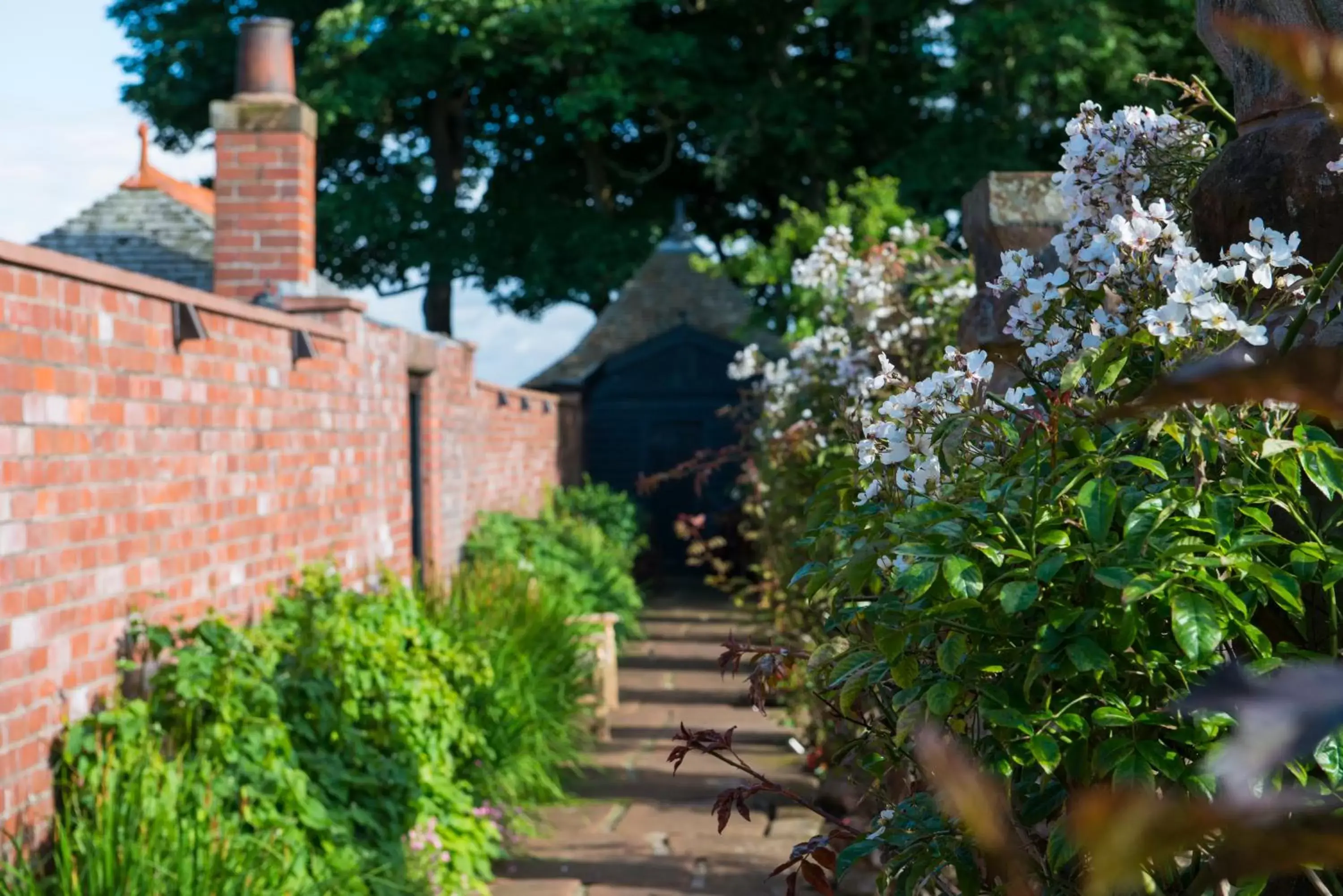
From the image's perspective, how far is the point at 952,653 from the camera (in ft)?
6.06

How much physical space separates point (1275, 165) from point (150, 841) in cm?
319

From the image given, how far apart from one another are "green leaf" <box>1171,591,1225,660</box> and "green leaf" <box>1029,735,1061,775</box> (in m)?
0.21

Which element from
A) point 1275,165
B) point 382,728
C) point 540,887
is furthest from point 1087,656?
point 540,887

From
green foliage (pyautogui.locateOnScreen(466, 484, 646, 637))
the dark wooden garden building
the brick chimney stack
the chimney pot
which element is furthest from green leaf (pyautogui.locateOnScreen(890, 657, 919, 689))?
the dark wooden garden building

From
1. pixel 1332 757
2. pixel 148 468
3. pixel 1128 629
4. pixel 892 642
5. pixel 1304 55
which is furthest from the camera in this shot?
pixel 148 468

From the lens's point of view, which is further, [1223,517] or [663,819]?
[663,819]

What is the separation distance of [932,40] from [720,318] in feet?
20.9

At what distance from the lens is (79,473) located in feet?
14.6

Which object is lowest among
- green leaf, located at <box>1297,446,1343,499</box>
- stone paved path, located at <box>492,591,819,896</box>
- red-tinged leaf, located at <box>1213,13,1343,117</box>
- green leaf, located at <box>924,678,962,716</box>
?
stone paved path, located at <box>492,591,819,896</box>

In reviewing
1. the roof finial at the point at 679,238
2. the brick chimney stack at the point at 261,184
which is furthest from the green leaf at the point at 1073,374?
the roof finial at the point at 679,238

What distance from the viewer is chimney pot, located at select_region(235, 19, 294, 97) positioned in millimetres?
8766

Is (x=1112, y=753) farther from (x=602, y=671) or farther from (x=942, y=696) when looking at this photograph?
(x=602, y=671)

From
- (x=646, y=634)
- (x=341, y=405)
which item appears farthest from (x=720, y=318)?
(x=341, y=405)

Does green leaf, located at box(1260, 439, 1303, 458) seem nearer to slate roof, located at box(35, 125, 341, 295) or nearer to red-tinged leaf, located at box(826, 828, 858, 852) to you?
red-tinged leaf, located at box(826, 828, 858, 852)
